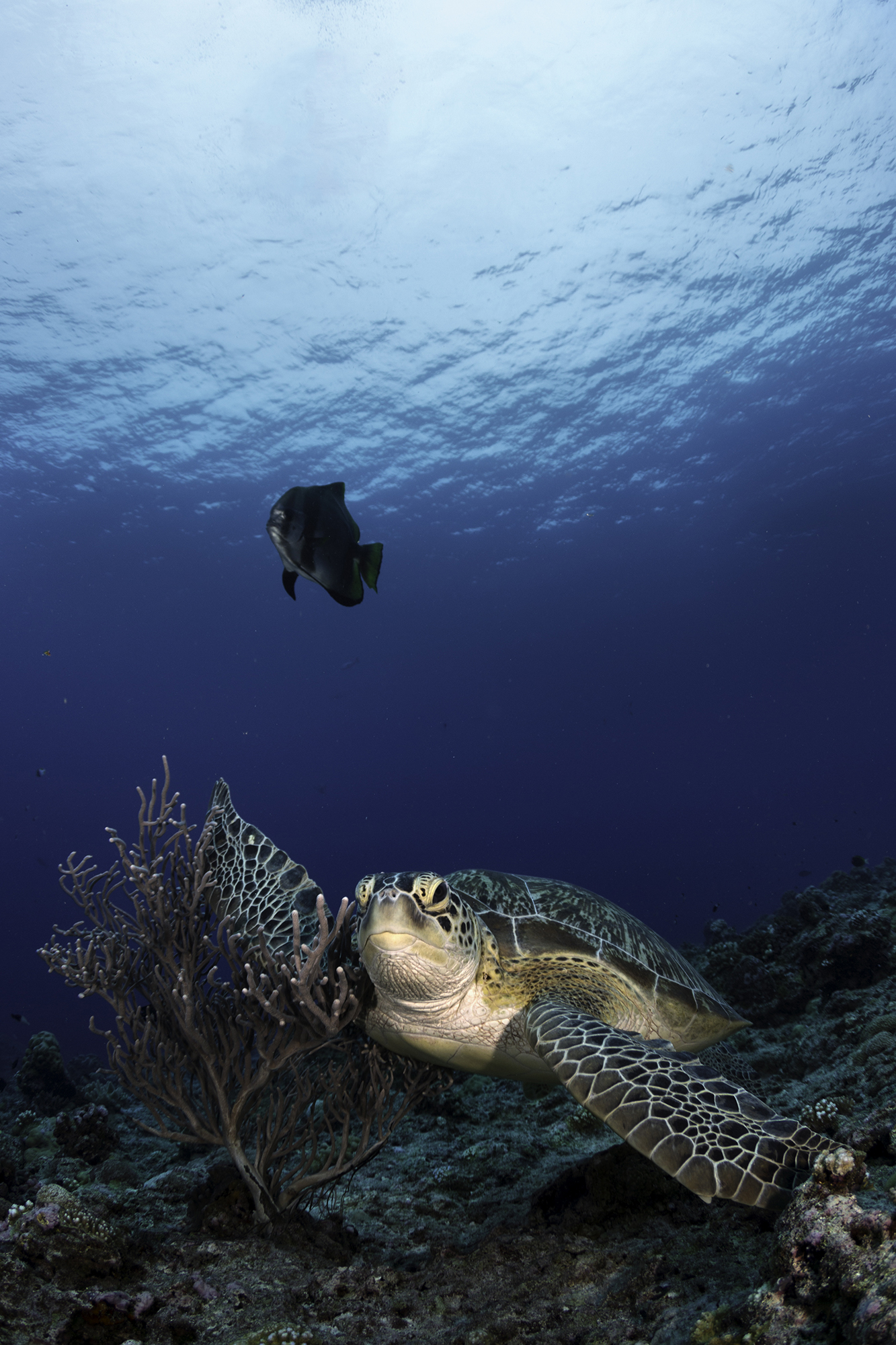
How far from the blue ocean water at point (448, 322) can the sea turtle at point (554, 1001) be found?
48.8ft

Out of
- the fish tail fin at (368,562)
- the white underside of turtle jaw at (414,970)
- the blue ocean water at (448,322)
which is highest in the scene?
the blue ocean water at (448,322)

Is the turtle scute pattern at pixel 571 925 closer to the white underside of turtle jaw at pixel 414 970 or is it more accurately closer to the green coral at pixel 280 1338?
the white underside of turtle jaw at pixel 414 970

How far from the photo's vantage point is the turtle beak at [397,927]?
275 centimetres

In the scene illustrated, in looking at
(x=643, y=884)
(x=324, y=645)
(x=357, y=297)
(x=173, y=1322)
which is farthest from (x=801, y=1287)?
(x=643, y=884)

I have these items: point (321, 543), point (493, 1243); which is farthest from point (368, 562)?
point (493, 1243)

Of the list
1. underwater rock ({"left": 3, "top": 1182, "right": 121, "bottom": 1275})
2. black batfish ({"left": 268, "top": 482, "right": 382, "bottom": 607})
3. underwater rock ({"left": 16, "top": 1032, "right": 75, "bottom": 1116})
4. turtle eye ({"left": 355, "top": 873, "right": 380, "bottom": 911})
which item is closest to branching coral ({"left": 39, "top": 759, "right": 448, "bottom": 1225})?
turtle eye ({"left": 355, "top": 873, "right": 380, "bottom": 911})

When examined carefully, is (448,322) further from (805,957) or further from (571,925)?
(571,925)

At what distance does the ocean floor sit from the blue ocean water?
1479 centimetres

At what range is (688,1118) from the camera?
81.0 inches

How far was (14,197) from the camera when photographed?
13.6 meters

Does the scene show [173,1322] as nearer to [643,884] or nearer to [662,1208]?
[662,1208]

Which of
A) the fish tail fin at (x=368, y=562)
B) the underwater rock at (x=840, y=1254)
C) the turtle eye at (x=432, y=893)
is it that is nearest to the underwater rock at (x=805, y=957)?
the turtle eye at (x=432, y=893)

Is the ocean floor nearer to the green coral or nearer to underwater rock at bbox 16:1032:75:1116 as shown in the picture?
the green coral

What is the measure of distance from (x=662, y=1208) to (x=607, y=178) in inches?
Answer: 754
